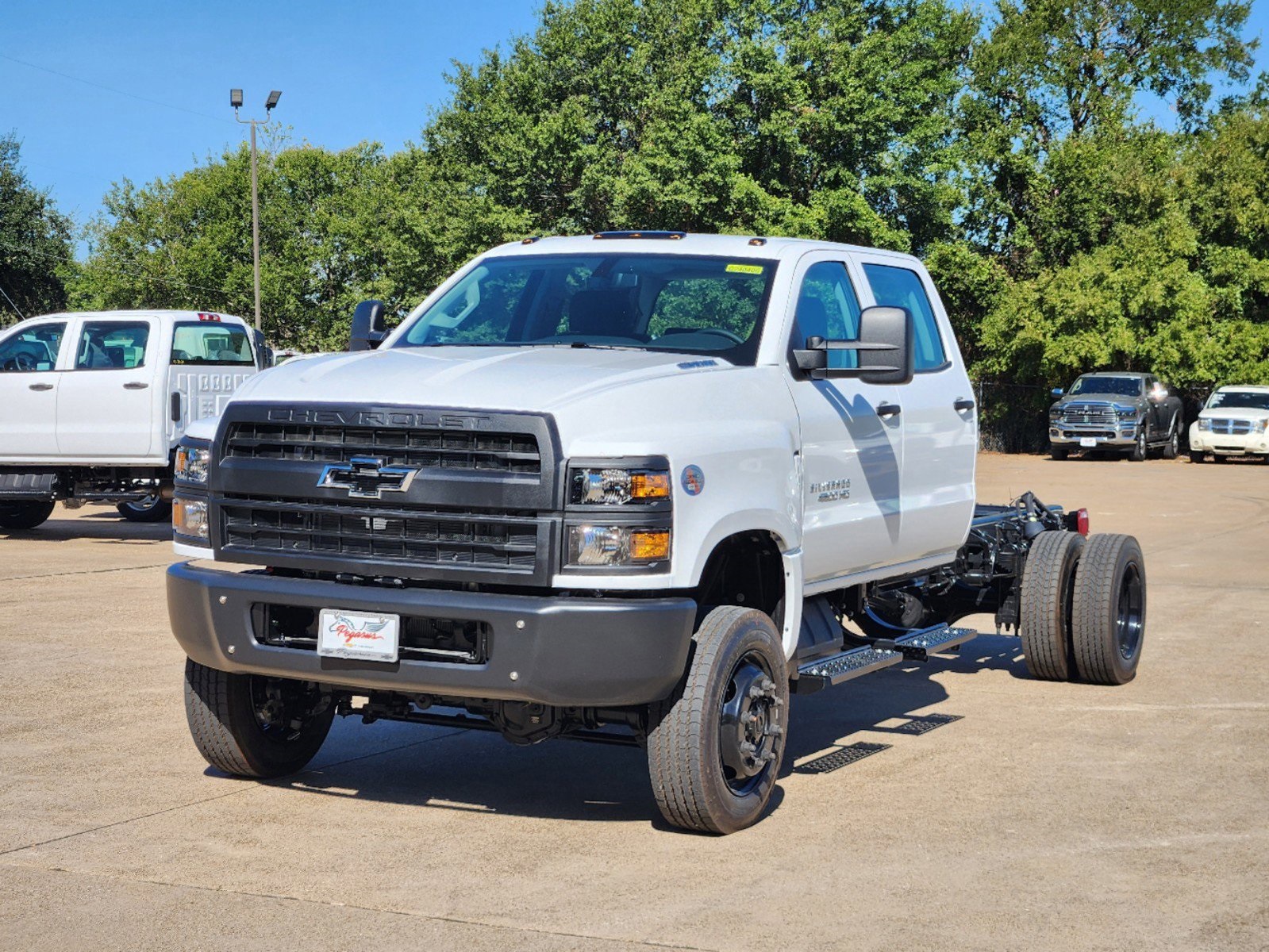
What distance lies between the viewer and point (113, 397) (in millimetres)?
16891

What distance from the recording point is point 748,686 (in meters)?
6.01

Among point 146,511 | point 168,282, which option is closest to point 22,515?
point 146,511

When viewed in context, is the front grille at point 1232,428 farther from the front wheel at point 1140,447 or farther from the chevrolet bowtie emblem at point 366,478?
the chevrolet bowtie emblem at point 366,478

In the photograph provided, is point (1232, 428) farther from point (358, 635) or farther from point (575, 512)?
point (358, 635)

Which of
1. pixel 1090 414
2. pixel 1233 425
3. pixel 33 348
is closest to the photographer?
pixel 33 348

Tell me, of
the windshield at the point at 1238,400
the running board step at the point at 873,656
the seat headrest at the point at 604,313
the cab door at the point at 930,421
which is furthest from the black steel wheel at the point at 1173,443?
the seat headrest at the point at 604,313

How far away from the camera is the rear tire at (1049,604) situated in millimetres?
9172

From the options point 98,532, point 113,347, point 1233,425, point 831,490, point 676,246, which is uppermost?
point 676,246

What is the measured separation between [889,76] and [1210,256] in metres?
10.2

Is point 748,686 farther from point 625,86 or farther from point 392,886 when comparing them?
point 625,86

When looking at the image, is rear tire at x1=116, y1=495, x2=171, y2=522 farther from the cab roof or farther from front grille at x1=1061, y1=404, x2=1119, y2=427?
front grille at x1=1061, y1=404, x2=1119, y2=427

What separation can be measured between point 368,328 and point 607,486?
8.02ft

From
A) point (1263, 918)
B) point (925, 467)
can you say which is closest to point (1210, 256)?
point (925, 467)

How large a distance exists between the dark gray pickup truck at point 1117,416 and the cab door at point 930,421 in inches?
1195
